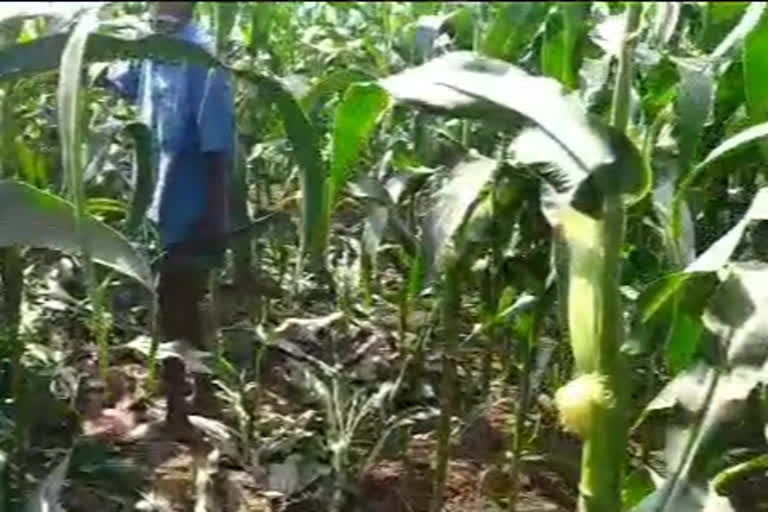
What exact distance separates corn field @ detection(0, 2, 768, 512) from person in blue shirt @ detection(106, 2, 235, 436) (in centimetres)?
5

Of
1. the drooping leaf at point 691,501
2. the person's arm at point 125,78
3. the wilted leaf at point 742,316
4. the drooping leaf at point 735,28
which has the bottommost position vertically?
the drooping leaf at point 691,501

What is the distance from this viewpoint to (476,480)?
1832mm

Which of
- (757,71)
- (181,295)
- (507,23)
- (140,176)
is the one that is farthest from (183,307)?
(757,71)

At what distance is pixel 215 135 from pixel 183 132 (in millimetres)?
49

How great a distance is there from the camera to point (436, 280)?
1.40 m

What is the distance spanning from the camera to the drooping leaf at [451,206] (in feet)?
3.60

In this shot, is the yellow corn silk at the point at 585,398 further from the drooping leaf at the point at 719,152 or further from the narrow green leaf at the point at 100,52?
the narrow green leaf at the point at 100,52

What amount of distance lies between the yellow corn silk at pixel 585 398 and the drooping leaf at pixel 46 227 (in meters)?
0.33

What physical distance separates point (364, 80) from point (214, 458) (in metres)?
0.58

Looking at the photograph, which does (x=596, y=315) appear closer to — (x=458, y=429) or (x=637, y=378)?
(x=637, y=378)

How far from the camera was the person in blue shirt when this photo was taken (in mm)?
2045

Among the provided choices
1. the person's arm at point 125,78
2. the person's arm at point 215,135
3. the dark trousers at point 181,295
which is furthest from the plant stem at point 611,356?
the person's arm at point 125,78

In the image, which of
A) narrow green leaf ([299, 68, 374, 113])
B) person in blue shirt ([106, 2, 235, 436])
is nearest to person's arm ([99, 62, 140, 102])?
person in blue shirt ([106, 2, 235, 436])

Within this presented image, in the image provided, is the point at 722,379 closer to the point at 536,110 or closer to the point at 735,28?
the point at 536,110
